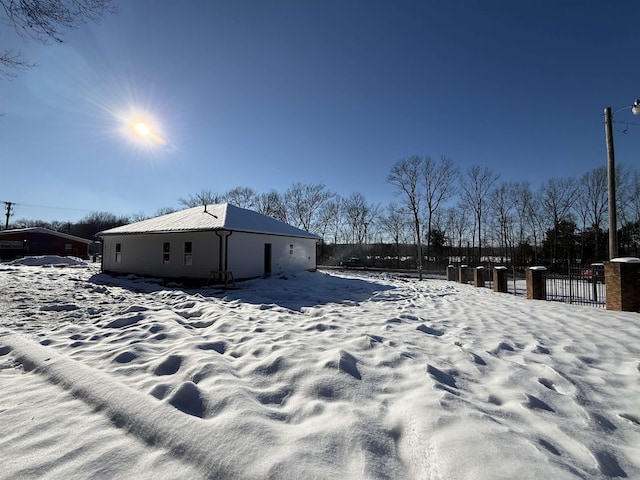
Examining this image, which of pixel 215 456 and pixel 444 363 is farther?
pixel 444 363

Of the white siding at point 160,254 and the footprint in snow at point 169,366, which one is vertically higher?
the white siding at point 160,254

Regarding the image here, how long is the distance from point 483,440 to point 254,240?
45.9ft

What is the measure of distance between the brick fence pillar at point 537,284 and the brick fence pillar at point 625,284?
98.4 inches

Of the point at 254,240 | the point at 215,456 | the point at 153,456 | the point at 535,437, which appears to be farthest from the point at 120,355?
the point at 254,240

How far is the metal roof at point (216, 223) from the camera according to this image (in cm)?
1420

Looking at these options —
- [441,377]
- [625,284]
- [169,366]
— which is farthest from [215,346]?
[625,284]

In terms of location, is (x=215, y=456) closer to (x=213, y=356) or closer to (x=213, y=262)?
(x=213, y=356)

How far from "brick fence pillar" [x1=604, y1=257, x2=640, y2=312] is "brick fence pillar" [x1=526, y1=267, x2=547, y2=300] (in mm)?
2499

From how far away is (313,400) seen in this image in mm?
2814

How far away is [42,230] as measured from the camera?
32062 millimetres

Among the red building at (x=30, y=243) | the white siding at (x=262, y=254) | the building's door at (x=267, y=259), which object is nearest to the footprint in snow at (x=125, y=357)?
the white siding at (x=262, y=254)

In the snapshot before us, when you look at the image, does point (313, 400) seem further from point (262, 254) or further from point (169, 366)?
point (262, 254)

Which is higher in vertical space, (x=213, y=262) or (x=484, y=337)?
(x=213, y=262)

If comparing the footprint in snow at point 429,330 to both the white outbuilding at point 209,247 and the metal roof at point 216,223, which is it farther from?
the metal roof at point 216,223
